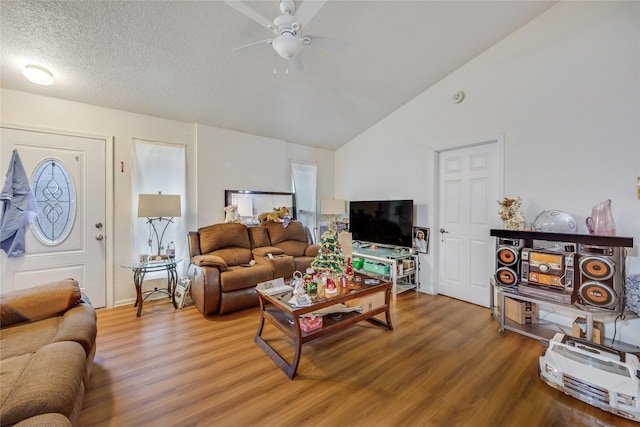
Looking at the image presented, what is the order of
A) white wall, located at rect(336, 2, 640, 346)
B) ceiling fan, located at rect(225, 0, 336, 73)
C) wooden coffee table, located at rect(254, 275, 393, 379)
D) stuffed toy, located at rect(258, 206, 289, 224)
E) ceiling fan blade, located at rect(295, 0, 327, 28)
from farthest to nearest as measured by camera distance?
stuffed toy, located at rect(258, 206, 289, 224)
white wall, located at rect(336, 2, 640, 346)
wooden coffee table, located at rect(254, 275, 393, 379)
ceiling fan, located at rect(225, 0, 336, 73)
ceiling fan blade, located at rect(295, 0, 327, 28)

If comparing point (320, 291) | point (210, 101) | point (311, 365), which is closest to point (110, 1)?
point (210, 101)

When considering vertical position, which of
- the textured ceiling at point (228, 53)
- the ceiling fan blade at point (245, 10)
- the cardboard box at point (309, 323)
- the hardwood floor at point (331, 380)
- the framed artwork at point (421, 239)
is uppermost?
the textured ceiling at point (228, 53)

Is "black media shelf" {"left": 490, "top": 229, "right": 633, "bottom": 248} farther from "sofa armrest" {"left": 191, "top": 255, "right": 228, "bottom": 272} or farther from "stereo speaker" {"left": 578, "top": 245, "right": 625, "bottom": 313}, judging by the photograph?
"sofa armrest" {"left": 191, "top": 255, "right": 228, "bottom": 272}

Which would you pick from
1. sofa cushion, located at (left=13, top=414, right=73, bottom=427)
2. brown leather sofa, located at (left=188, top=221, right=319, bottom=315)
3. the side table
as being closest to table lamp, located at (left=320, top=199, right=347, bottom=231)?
brown leather sofa, located at (left=188, top=221, right=319, bottom=315)

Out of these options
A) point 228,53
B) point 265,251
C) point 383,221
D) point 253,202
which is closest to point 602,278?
point 383,221

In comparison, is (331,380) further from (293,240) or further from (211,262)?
(293,240)

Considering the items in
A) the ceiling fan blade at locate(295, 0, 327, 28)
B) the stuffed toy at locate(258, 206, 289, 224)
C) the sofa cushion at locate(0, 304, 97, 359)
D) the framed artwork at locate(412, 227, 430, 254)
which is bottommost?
the sofa cushion at locate(0, 304, 97, 359)

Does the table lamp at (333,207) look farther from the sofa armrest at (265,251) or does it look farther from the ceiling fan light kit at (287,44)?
the ceiling fan light kit at (287,44)

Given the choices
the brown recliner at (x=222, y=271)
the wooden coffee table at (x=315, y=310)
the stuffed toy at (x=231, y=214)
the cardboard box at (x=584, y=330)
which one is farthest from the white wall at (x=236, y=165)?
the cardboard box at (x=584, y=330)

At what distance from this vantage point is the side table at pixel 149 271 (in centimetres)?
300

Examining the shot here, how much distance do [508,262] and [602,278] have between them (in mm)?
653

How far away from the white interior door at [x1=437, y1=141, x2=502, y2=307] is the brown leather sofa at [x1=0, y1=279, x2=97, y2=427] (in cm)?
383

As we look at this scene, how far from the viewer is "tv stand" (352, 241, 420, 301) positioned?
3627 millimetres

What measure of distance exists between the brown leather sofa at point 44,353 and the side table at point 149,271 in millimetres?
944
